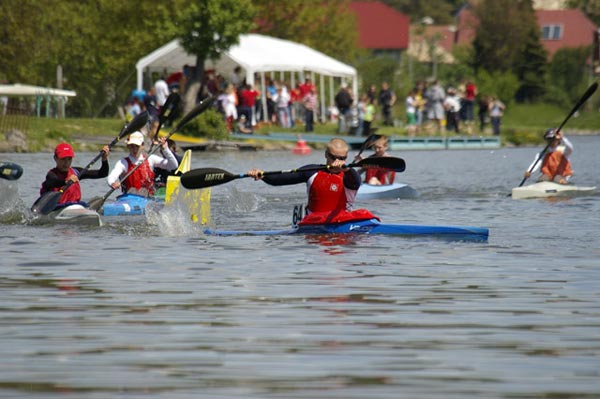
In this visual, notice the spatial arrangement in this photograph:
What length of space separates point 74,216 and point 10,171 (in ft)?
5.27

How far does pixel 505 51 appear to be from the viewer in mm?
82062

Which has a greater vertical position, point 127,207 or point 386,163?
point 386,163

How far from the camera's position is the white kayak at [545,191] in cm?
2378

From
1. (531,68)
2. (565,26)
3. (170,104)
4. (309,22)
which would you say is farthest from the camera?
(565,26)

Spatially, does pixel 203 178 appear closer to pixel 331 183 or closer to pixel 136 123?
pixel 331 183

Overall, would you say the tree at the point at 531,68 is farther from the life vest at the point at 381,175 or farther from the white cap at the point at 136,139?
the white cap at the point at 136,139

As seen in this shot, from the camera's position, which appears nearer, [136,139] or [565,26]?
[136,139]

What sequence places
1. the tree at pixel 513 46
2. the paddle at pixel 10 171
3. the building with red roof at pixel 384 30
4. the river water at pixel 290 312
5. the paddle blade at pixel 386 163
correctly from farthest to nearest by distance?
the building with red roof at pixel 384 30
the tree at pixel 513 46
the paddle at pixel 10 171
the paddle blade at pixel 386 163
the river water at pixel 290 312

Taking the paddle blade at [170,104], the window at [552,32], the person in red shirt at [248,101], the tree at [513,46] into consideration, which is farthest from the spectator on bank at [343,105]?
the window at [552,32]

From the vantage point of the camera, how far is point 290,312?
10.3 m

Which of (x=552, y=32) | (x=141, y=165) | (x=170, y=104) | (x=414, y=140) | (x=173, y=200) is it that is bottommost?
A: (x=414, y=140)

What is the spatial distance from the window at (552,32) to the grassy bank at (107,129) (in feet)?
117

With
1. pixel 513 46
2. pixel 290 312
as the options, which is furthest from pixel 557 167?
pixel 513 46

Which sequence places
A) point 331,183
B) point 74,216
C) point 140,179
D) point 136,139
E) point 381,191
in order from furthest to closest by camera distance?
point 381,191 → point 140,179 → point 136,139 → point 74,216 → point 331,183
